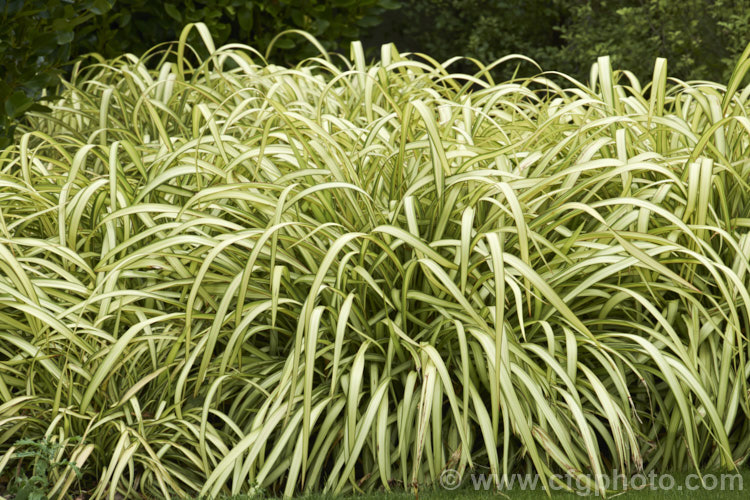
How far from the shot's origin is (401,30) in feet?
25.6

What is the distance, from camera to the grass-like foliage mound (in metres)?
1.94

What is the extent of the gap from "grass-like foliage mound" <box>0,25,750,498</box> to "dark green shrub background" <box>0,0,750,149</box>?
0.71 metres

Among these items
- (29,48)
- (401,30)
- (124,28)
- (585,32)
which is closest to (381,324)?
(29,48)

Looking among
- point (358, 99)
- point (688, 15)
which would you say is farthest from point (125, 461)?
point (688, 15)

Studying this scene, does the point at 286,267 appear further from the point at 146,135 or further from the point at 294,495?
the point at 146,135

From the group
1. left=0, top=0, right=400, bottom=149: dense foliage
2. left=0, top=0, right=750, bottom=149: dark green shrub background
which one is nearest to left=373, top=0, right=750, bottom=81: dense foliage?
left=0, top=0, right=750, bottom=149: dark green shrub background

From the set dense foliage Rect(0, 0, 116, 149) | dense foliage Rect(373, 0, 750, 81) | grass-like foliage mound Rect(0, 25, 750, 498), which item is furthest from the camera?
dense foliage Rect(373, 0, 750, 81)

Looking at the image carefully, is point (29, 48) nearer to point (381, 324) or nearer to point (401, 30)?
point (381, 324)

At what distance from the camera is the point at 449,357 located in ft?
6.91

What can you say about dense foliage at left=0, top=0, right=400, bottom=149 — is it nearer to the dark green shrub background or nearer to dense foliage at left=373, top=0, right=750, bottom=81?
the dark green shrub background

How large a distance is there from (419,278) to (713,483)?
3.04 ft

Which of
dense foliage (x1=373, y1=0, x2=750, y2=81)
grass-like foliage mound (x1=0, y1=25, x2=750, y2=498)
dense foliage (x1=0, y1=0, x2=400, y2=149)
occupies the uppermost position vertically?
dense foliage (x1=0, y1=0, x2=400, y2=149)

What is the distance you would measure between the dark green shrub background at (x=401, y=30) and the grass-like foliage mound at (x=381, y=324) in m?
0.71

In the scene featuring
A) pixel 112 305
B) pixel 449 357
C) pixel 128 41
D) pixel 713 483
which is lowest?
pixel 713 483
